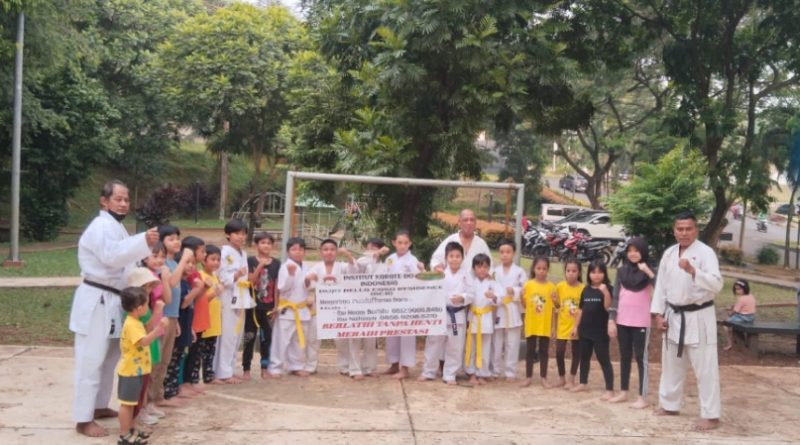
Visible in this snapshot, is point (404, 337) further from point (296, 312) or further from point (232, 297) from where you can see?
point (232, 297)

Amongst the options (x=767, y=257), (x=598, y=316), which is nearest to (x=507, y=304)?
(x=598, y=316)

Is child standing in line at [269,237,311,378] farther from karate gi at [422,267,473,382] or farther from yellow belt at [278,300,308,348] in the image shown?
karate gi at [422,267,473,382]

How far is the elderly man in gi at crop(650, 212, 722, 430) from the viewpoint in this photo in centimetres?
648

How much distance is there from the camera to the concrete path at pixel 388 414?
19.3 ft

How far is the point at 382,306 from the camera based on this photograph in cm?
778

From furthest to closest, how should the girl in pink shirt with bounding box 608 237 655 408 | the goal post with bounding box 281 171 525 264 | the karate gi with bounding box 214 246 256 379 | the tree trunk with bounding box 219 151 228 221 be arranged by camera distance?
the tree trunk with bounding box 219 151 228 221
the goal post with bounding box 281 171 525 264
the karate gi with bounding box 214 246 256 379
the girl in pink shirt with bounding box 608 237 655 408

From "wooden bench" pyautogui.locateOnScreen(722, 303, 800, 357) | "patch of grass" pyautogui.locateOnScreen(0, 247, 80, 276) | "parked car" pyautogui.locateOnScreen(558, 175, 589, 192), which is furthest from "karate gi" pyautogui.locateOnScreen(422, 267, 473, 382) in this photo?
"parked car" pyautogui.locateOnScreen(558, 175, 589, 192)

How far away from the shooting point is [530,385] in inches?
305

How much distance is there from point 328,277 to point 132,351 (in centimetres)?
250

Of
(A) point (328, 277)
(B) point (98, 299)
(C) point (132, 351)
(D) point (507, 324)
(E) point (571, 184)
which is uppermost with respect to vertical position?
(E) point (571, 184)

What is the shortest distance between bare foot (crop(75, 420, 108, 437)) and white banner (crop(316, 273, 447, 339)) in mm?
2384

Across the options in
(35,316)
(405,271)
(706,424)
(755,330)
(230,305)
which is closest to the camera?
(706,424)

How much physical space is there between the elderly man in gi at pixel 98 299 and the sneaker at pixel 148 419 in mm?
301

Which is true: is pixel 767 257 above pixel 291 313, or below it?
above
